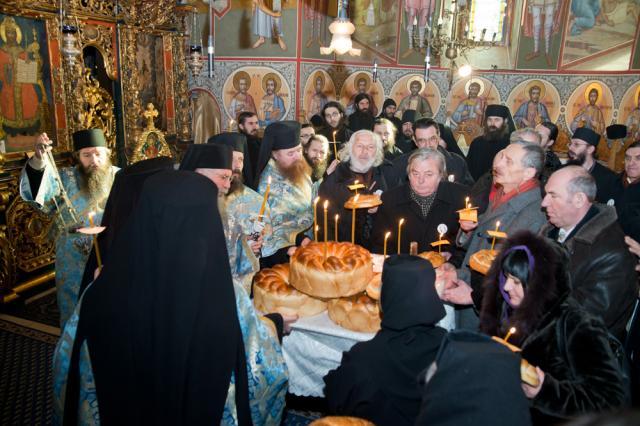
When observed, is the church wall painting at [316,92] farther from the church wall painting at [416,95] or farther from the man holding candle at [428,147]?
the man holding candle at [428,147]

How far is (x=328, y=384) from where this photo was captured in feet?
6.86

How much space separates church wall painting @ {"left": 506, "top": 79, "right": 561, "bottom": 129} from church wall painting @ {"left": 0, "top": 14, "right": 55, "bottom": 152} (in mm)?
10915

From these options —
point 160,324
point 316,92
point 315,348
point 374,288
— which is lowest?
point 315,348

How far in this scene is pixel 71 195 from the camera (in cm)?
419

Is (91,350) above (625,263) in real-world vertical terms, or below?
below

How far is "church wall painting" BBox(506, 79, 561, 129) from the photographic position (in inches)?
471

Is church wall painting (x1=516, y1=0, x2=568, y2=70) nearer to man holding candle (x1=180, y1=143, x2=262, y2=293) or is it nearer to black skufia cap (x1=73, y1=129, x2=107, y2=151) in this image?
man holding candle (x1=180, y1=143, x2=262, y2=293)

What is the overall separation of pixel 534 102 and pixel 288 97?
6.62 meters

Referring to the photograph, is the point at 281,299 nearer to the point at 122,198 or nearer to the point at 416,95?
the point at 122,198

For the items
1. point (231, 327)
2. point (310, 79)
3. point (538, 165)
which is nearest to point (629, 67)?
point (310, 79)

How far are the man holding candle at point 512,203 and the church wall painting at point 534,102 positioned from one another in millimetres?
9794

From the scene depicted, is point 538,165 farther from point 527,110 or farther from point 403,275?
point 527,110

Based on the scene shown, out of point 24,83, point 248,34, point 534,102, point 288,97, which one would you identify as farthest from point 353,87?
point 24,83

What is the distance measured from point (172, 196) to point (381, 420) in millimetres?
1260
